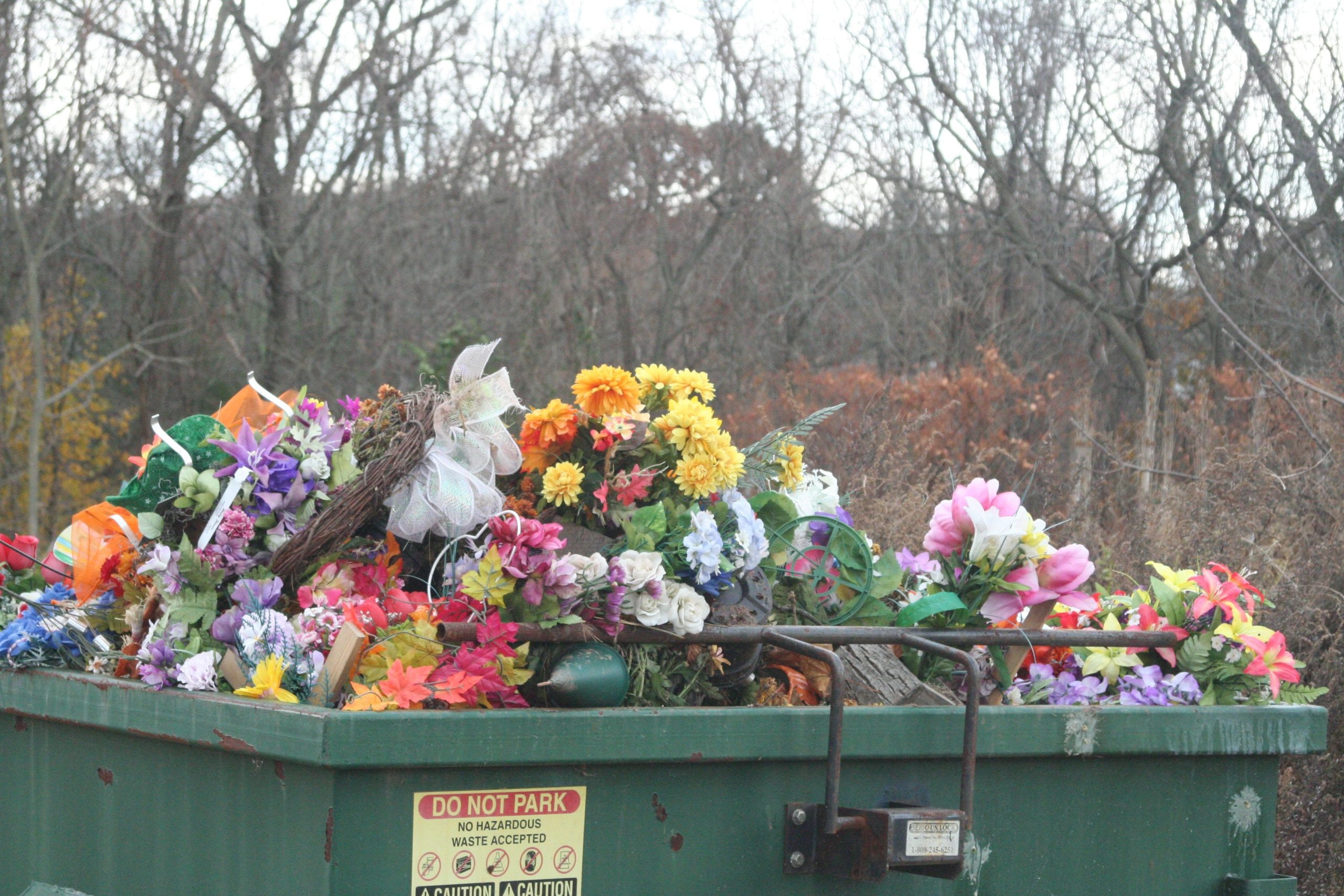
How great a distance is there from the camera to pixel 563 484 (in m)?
2.74

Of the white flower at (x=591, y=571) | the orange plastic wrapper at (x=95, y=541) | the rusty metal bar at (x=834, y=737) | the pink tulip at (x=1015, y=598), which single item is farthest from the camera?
the orange plastic wrapper at (x=95, y=541)

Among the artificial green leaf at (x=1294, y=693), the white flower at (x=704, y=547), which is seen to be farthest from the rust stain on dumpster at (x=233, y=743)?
the artificial green leaf at (x=1294, y=693)

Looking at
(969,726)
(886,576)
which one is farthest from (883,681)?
(969,726)

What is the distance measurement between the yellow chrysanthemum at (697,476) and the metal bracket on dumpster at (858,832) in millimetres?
426

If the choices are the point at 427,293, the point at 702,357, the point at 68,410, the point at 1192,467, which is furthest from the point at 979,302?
the point at 68,410

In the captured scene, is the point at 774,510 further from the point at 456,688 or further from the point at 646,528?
the point at 456,688

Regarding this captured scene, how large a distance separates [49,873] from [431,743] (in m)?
1.12

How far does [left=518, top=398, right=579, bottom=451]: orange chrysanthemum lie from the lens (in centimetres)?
284

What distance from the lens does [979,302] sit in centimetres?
1284

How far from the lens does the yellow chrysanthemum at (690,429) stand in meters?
2.80

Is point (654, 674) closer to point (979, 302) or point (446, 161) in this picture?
point (979, 302)

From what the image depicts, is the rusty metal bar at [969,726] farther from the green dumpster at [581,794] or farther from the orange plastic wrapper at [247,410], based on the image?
the orange plastic wrapper at [247,410]

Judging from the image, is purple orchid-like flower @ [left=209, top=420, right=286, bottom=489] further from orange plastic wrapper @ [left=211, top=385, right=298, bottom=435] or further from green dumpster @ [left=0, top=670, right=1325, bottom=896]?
green dumpster @ [left=0, top=670, right=1325, bottom=896]

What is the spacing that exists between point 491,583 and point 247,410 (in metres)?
1.12
